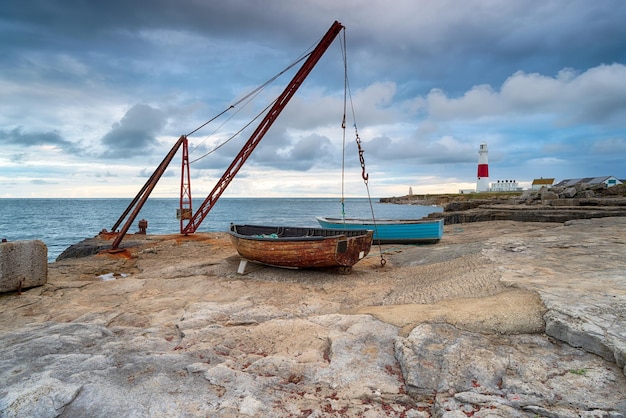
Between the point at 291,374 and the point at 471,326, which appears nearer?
the point at 291,374

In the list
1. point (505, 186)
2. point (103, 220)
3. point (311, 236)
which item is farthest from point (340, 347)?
point (505, 186)

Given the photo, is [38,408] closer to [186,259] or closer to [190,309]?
[190,309]

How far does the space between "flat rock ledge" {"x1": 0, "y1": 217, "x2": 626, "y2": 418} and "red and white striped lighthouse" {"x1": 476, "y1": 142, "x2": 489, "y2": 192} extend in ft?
258

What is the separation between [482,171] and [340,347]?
282 ft

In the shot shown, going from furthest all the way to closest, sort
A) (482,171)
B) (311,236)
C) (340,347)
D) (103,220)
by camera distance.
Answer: (482,171)
(103,220)
(311,236)
(340,347)

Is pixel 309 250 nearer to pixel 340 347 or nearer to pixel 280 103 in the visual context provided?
pixel 340 347

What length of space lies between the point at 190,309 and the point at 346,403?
4242 millimetres

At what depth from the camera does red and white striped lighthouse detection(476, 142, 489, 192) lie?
8019 cm

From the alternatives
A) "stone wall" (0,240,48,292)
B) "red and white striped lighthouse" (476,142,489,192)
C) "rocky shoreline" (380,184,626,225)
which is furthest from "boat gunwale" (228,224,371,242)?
"red and white striped lighthouse" (476,142,489,192)

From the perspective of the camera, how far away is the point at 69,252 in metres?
16.2

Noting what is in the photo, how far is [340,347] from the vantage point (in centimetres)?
489

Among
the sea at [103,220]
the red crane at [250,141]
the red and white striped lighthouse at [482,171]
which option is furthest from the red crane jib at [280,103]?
the red and white striped lighthouse at [482,171]

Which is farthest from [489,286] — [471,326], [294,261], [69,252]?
[69,252]

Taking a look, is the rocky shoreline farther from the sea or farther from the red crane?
the red crane
